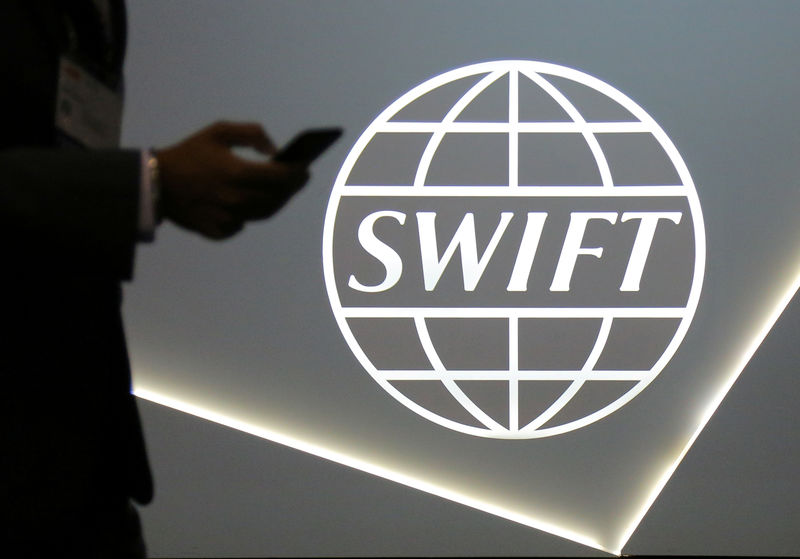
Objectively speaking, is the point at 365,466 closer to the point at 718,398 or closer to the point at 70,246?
the point at 718,398

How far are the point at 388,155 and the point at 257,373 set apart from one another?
0.80 metres

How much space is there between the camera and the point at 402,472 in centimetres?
301

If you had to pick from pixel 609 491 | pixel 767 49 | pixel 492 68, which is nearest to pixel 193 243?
pixel 492 68

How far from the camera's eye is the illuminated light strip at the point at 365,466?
9.77 feet

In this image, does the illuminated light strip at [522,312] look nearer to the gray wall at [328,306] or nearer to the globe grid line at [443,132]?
the gray wall at [328,306]

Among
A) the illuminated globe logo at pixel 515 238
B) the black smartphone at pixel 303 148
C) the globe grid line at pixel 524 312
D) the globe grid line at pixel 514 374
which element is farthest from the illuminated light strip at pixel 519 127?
the black smartphone at pixel 303 148

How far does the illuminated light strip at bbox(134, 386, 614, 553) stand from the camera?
298cm

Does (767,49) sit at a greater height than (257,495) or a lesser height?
greater

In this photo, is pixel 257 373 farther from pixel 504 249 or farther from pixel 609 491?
pixel 609 491

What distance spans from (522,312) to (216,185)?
→ 235 cm

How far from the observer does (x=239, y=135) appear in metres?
0.69

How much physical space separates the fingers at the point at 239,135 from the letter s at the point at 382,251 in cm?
217

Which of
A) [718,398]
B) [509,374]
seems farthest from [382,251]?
[718,398]

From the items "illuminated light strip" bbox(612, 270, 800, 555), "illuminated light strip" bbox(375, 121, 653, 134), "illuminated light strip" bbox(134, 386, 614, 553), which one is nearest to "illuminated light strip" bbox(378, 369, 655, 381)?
"illuminated light strip" bbox(612, 270, 800, 555)
